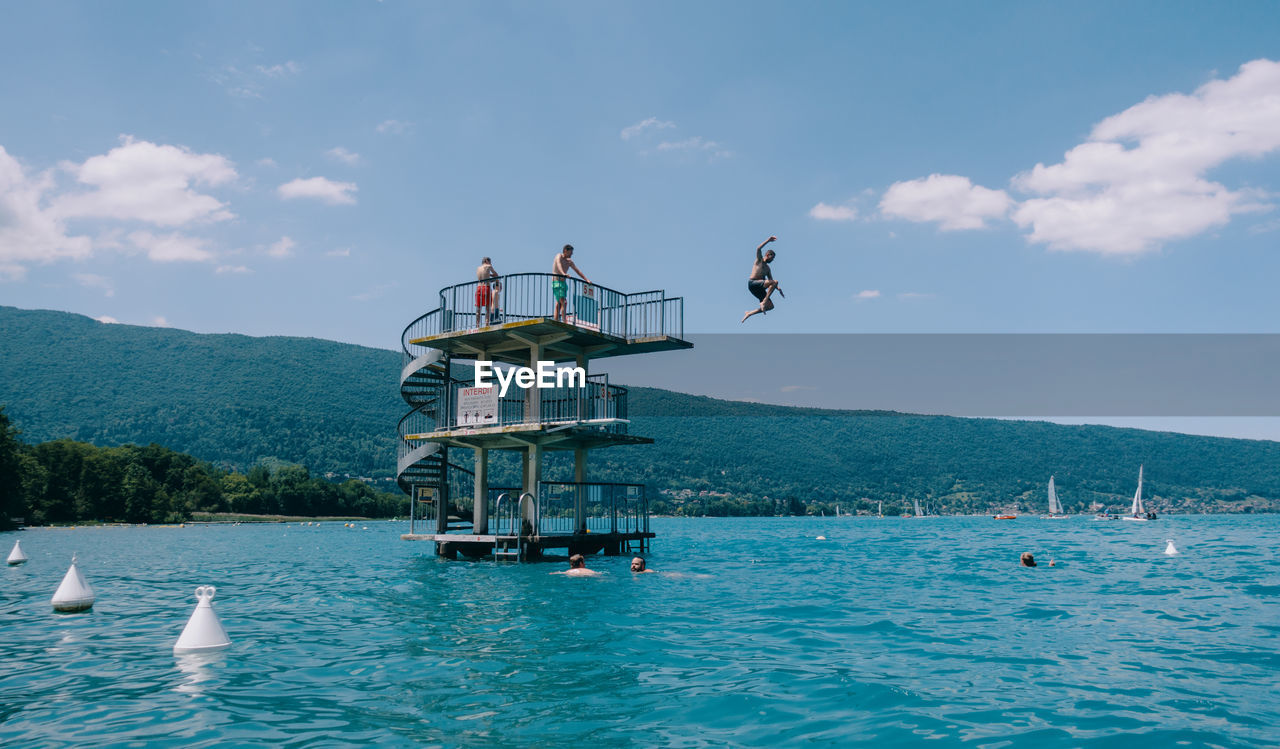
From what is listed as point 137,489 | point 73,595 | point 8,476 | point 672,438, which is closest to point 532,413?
point 73,595

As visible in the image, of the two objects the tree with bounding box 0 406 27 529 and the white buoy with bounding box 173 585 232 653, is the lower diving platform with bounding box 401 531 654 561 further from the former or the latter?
the tree with bounding box 0 406 27 529

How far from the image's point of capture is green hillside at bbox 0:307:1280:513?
159 metres

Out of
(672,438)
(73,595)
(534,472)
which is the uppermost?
(672,438)

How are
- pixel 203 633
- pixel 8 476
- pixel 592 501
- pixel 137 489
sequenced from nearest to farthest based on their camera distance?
pixel 203 633
pixel 592 501
pixel 8 476
pixel 137 489

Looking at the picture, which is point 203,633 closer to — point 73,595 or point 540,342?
point 73,595

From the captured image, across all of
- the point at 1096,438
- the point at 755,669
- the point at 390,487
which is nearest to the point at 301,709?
the point at 755,669

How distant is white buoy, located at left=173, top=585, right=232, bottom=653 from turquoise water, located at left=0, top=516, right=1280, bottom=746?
25 cm

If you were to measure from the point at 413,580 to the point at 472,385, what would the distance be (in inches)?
345

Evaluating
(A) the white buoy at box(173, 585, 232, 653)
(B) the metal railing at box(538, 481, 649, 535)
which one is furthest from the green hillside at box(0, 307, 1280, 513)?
(A) the white buoy at box(173, 585, 232, 653)

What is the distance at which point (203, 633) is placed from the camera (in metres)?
11.3

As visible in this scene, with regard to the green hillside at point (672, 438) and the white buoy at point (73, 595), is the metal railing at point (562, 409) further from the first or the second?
the green hillside at point (672, 438)

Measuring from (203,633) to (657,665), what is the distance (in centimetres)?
633

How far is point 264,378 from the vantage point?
18450cm

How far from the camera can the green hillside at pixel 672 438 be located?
15862cm
